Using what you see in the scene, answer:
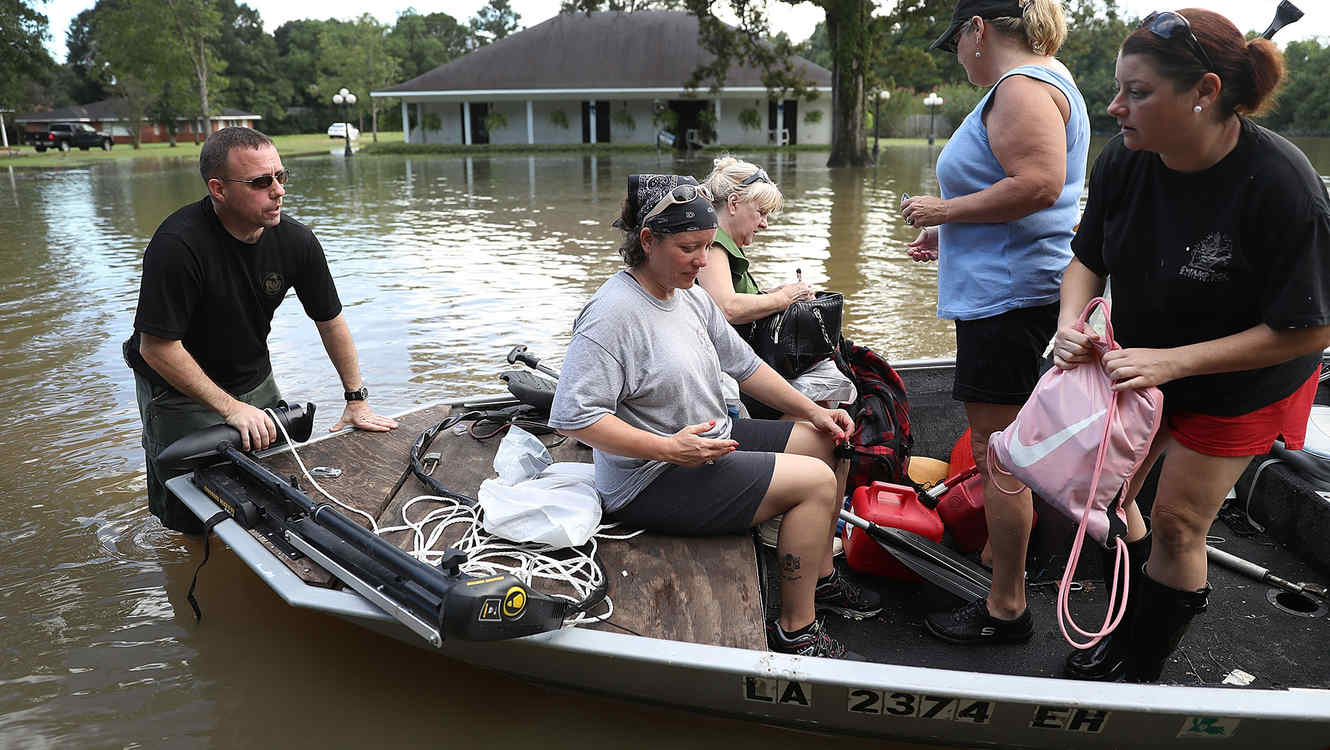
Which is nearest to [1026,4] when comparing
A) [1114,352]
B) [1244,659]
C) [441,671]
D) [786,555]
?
[1114,352]

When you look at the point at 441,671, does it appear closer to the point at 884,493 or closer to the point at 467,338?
the point at 884,493

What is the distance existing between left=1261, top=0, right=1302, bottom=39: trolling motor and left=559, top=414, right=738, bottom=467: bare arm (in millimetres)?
1848

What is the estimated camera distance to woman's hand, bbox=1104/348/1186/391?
2348 millimetres

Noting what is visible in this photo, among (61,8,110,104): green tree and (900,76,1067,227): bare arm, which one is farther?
(61,8,110,104): green tree

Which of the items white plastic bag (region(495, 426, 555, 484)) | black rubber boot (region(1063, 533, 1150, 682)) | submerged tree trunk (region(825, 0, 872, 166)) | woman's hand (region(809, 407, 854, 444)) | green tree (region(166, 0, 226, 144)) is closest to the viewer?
black rubber boot (region(1063, 533, 1150, 682))

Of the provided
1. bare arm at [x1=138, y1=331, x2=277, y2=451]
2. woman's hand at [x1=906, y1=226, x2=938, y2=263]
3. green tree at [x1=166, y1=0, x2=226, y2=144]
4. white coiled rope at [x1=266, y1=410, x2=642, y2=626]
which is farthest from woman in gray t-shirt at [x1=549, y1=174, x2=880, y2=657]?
green tree at [x1=166, y1=0, x2=226, y2=144]

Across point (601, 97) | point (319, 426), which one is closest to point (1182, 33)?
point (319, 426)

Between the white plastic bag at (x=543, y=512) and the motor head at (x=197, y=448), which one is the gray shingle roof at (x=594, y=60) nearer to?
the motor head at (x=197, y=448)

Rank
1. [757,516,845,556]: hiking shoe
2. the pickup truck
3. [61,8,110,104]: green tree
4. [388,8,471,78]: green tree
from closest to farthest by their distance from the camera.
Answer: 1. [757,516,845,556]: hiking shoe
2. the pickup truck
3. [388,8,471,78]: green tree
4. [61,8,110,104]: green tree

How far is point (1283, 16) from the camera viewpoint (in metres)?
2.42

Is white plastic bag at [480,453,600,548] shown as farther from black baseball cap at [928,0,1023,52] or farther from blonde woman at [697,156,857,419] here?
black baseball cap at [928,0,1023,52]

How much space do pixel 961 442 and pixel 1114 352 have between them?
195 cm

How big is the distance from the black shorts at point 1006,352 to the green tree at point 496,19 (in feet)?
357

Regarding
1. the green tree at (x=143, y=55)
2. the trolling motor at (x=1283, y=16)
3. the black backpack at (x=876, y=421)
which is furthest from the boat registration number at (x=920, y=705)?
the green tree at (x=143, y=55)
